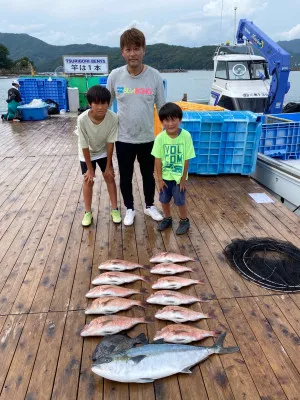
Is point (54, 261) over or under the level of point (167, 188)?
under

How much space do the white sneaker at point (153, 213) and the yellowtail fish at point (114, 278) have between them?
1234 millimetres

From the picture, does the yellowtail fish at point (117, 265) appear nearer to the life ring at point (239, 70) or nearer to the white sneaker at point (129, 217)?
the white sneaker at point (129, 217)

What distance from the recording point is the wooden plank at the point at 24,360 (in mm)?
1838

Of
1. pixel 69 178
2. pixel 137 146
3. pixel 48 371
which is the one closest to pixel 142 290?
pixel 48 371

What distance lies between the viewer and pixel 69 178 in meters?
5.67

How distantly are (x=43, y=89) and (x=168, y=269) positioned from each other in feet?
43.4

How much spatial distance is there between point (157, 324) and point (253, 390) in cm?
78

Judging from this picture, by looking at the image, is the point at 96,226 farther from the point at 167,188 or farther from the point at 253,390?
the point at 253,390

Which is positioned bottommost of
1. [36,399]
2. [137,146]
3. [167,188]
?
[36,399]

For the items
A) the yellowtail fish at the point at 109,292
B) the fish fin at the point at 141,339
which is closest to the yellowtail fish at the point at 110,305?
the yellowtail fish at the point at 109,292

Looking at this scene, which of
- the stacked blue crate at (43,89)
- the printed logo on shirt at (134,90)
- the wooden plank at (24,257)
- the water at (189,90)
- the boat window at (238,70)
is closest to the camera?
the wooden plank at (24,257)

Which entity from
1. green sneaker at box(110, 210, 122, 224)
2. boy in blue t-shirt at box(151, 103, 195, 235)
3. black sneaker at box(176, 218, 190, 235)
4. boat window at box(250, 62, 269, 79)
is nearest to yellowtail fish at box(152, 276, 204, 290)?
black sneaker at box(176, 218, 190, 235)

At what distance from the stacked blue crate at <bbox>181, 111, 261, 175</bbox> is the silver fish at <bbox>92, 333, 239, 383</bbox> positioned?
3.90 m

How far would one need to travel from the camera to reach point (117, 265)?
2936 millimetres
